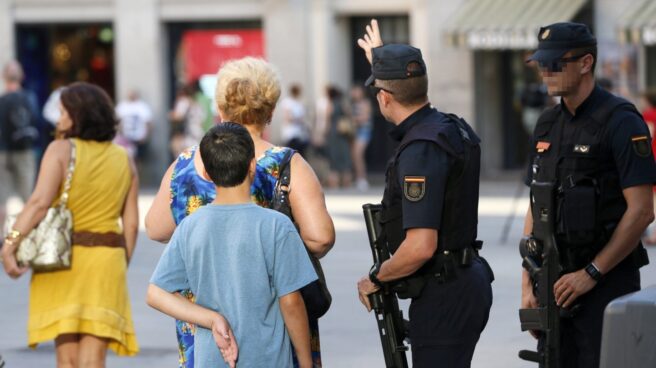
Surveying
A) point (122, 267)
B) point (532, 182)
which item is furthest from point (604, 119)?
point (122, 267)

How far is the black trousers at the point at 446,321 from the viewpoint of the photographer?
16.8 ft

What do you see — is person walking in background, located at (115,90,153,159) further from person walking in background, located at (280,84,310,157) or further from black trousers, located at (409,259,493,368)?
black trousers, located at (409,259,493,368)

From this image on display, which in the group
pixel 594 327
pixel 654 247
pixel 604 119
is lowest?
pixel 654 247

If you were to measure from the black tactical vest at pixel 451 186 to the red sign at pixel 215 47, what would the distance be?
19.7 meters

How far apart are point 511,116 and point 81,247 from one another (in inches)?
681

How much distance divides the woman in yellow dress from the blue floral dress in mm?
1812

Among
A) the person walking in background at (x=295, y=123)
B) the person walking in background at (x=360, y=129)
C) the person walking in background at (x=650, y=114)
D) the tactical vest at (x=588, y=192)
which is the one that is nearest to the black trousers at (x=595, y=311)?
the tactical vest at (x=588, y=192)

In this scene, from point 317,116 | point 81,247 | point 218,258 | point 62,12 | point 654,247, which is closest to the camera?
point 218,258

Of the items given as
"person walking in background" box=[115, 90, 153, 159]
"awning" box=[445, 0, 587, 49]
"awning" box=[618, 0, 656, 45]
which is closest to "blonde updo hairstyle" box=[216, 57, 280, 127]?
"awning" box=[618, 0, 656, 45]

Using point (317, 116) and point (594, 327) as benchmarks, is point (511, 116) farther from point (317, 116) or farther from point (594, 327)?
point (594, 327)

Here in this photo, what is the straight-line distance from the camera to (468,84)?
23.5 meters

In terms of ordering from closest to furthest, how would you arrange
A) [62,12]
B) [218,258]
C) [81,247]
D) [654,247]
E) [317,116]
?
[218,258], [81,247], [654,247], [317,116], [62,12]

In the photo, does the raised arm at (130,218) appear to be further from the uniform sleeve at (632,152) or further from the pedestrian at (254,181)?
the uniform sleeve at (632,152)

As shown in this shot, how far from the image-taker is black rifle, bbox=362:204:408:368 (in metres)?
5.26
